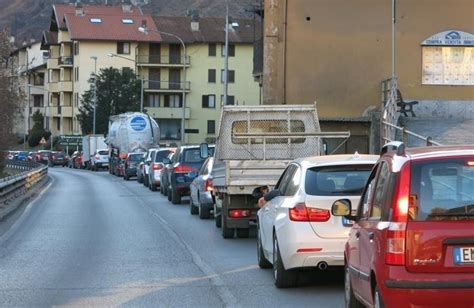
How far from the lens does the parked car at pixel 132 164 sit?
4838 cm

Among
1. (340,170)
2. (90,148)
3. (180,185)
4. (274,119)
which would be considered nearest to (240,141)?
(274,119)

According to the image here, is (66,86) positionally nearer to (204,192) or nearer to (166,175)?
(166,175)

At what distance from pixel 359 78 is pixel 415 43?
2790 millimetres

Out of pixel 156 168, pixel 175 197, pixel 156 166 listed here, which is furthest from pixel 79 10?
pixel 175 197

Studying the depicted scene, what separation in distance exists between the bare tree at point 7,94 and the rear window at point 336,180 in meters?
34.8

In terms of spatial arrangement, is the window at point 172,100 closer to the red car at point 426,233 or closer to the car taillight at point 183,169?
the car taillight at point 183,169

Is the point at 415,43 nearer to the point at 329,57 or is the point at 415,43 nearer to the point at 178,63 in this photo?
the point at 329,57

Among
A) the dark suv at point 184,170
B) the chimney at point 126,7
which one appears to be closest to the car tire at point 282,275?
the dark suv at point 184,170

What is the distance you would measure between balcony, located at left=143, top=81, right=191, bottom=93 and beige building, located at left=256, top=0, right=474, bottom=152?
62.0 meters

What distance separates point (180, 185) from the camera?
26.8 m

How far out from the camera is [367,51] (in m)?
37.2

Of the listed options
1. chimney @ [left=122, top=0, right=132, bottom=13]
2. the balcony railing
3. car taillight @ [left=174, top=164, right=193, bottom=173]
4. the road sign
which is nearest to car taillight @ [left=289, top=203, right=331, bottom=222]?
car taillight @ [left=174, top=164, right=193, bottom=173]

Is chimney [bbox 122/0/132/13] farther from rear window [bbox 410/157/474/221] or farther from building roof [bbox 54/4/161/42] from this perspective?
rear window [bbox 410/157/474/221]

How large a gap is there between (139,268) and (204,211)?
836 centimetres
